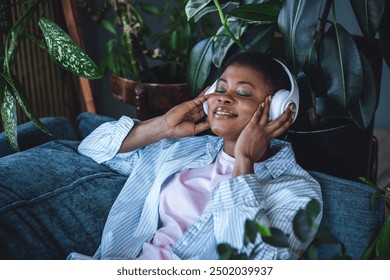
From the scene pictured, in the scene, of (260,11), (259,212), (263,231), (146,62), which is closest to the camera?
(263,231)

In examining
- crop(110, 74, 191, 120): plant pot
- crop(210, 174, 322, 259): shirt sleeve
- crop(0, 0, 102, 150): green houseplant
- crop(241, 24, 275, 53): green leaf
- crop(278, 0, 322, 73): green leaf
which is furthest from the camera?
crop(110, 74, 191, 120): plant pot

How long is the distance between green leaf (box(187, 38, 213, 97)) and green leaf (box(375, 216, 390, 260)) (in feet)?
2.24

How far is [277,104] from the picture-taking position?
4.10ft

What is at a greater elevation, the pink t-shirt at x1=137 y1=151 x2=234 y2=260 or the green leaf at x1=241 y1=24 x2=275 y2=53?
the green leaf at x1=241 y1=24 x2=275 y2=53

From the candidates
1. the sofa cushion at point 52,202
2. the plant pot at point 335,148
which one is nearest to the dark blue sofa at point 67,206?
the sofa cushion at point 52,202

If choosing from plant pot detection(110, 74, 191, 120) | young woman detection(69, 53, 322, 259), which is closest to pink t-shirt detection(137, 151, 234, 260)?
young woman detection(69, 53, 322, 259)

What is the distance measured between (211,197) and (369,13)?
0.59 meters

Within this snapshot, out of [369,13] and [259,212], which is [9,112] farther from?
[369,13]

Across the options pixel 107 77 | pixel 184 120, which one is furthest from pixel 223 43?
pixel 107 77

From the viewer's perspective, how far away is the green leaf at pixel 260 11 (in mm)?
1428

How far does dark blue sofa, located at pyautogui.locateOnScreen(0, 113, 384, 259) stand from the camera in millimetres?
1242

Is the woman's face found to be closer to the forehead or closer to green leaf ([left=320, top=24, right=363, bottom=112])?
the forehead
